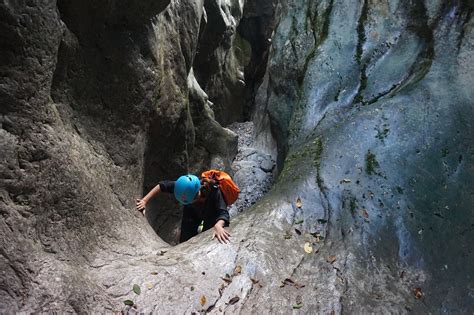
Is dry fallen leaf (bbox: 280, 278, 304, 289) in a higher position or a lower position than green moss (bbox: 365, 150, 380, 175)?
lower

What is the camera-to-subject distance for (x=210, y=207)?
6.23 meters

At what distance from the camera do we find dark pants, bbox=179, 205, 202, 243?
21.5 feet

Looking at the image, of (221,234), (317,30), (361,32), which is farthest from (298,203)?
(317,30)

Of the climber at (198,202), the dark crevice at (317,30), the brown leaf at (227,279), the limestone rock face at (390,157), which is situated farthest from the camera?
the dark crevice at (317,30)

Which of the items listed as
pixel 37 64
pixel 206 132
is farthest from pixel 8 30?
pixel 206 132

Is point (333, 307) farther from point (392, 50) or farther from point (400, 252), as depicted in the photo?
point (392, 50)

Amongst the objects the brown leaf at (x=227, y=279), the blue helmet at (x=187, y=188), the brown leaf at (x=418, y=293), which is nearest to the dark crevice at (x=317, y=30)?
the blue helmet at (x=187, y=188)

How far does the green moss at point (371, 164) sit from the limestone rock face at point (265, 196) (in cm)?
3

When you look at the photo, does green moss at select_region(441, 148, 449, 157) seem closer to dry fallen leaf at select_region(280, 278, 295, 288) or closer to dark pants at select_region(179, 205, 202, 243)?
dry fallen leaf at select_region(280, 278, 295, 288)

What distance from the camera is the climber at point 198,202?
18.1 feet

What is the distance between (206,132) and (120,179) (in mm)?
5899

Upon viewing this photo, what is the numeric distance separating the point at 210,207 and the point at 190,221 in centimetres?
58

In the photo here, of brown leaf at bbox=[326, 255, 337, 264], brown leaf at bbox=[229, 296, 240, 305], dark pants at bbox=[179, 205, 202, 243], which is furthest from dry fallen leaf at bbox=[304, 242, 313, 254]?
dark pants at bbox=[179, 205, 202, 243]

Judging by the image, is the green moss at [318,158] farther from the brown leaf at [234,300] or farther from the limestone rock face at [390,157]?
the brown leaf at [234,300]
